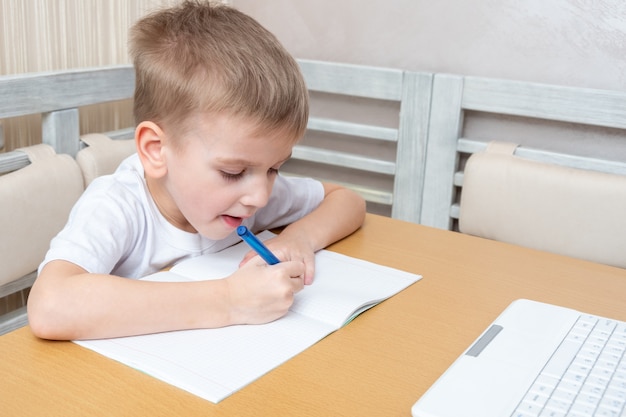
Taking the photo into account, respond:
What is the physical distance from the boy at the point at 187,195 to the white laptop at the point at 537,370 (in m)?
0.23

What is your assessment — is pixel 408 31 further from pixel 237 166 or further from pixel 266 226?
pixel 237 166

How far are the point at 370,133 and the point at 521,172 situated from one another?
20.4 inches

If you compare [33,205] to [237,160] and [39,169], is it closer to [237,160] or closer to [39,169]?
[39,169]

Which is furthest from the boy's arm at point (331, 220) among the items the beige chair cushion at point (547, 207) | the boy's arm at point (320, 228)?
the beige chair cushion at point (547, 207)

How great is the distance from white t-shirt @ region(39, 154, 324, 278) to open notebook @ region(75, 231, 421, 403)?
6cm

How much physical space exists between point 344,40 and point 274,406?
1309 millimetres

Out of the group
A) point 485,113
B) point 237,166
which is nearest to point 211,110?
point 237,166

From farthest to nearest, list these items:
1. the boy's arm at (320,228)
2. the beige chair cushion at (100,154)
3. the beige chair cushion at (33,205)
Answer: the beige chair cushion at (100,154)
the beige chair cushion at (33,205)
the boy's arm at (320,228)

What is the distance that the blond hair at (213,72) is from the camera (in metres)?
0.85

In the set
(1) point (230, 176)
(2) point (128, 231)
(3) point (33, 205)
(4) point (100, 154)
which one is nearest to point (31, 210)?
(3) point (33, 205)

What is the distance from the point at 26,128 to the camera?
1393mm

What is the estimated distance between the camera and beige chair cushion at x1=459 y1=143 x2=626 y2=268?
1203 millimetres

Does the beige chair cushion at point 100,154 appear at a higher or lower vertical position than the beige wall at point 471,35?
lower

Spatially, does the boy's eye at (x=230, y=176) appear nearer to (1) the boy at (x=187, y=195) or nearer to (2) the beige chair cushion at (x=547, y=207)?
(1) the boy at (x=187, y=195)
